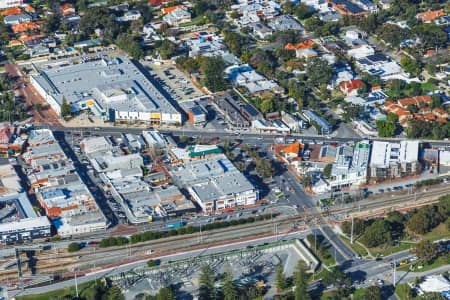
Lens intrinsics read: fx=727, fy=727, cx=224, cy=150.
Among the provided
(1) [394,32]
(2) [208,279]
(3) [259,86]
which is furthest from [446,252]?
(1) [394,32]

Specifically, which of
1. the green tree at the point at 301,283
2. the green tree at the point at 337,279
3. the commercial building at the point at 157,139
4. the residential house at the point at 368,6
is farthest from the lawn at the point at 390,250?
the residential house at the point at 368,6

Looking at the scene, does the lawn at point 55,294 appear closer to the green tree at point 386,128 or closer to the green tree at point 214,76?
the green tree at point 214,76

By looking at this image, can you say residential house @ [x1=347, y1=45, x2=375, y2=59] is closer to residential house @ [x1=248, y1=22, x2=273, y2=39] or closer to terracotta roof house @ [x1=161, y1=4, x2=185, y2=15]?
residential house @ [x1=248, y1=22, x2=273, y2=39]

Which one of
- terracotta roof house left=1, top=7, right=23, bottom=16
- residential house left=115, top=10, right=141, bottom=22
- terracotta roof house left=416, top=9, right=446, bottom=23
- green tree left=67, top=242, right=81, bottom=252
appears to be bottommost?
green tree left=67, top=242, right=81, bottom=252

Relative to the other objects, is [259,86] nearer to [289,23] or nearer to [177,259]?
[289,23]

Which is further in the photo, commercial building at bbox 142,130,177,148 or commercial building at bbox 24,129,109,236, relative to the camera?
commercial building at bbox 142,130,177,148

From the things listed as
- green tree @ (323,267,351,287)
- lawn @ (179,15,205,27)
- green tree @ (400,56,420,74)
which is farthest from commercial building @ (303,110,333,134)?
lawn @ (179,15,205,27)

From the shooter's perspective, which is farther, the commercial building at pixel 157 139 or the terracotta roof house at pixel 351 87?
the terracotta roof house at pixel 351 87
